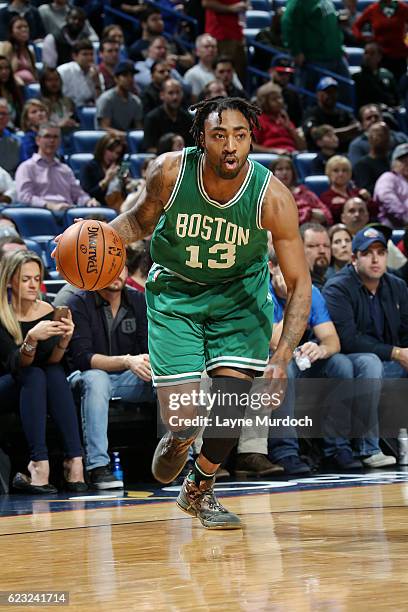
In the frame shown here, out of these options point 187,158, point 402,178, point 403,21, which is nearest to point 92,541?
point 187,158

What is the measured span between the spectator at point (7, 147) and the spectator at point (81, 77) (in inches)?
60.0

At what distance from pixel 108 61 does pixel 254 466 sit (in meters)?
6.13

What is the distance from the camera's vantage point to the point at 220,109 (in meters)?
4.63

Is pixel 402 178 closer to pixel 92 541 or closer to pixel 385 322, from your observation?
pixel 385 322

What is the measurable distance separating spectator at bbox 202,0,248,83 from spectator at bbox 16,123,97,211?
149 inches

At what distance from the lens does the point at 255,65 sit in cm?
1372

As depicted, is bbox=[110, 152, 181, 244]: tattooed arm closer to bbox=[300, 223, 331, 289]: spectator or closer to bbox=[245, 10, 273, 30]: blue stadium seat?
bbox=[300, 223, 331, 289]: spectator

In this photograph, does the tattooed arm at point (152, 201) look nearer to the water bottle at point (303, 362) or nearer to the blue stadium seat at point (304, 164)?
the water bottle at point (303, 362)

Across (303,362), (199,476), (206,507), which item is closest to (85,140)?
(303,362)

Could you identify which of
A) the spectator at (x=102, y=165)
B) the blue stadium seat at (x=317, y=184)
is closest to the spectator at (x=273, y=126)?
the blue stadium seat at (x=317, y=184)

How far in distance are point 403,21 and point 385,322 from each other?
7.10 meters

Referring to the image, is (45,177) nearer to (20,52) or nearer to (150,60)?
(20,52)

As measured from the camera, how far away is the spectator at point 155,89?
1131cm

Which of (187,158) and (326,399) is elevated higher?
(187,158)
